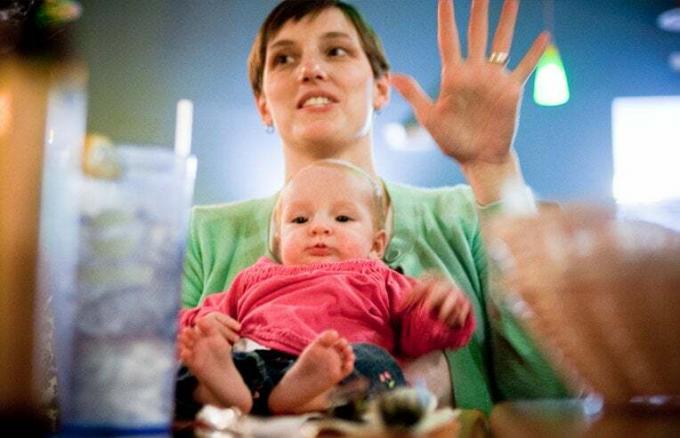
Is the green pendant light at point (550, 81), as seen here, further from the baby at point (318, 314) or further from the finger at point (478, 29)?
the baby at point (318, 314)

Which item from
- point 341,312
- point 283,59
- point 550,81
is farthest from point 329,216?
point 550,81

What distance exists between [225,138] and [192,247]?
15cm

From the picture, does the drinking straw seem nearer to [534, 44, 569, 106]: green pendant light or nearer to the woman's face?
the woman's face

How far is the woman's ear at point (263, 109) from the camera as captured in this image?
1055 mm

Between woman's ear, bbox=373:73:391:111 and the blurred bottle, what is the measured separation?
0.42m

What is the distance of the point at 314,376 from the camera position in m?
0.78

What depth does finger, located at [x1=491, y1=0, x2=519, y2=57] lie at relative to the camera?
1019 millimetres

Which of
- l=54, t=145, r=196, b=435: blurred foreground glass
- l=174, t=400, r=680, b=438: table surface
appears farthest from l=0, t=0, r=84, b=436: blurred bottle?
l=174, t=400, r=680, b=438: table surface

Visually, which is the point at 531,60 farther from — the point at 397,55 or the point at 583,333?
the point at 583,333

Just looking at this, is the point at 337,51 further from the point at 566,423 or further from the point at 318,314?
the point at 566,423

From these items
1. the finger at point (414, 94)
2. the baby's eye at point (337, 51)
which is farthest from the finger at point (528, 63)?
the baby's eye at point (337, 51)

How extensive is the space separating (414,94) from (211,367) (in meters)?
0.44

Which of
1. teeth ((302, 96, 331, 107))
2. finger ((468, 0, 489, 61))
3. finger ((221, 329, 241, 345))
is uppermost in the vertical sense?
finger ((468, 0, 489, 61))

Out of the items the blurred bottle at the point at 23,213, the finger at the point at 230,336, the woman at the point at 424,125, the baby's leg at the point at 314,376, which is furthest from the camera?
the woman at the point at 424,125
